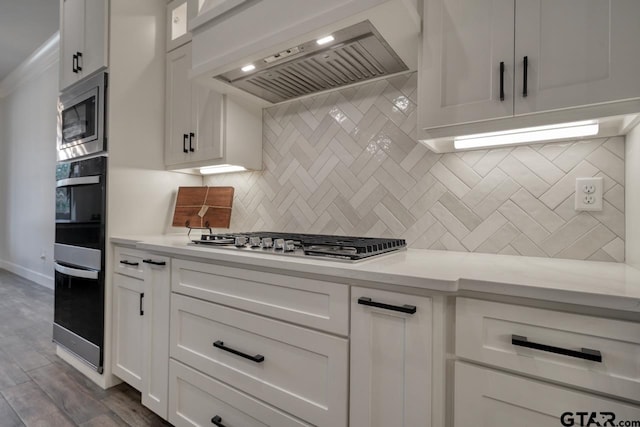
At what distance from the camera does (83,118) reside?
214 centimetres

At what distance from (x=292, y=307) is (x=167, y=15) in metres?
2.30

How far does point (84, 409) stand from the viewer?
173 cm

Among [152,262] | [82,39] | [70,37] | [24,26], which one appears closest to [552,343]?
[152,262]

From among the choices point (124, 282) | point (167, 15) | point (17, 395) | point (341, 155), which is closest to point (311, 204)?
point (341, 155)

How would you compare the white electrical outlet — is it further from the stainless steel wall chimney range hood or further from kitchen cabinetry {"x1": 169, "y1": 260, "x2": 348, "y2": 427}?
kitchen cabinetry {"x1": 169, "y1": 260, "x2": 348, "y2": 427}

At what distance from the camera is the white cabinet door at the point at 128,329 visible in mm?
1752

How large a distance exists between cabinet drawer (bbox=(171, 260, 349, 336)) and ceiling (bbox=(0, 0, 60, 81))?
3.41 m

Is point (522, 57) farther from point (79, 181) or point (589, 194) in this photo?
point (79, 181)

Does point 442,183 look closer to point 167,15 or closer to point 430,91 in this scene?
point 430,91

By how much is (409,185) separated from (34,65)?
5.59 metres

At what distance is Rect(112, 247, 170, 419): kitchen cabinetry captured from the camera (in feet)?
5.14

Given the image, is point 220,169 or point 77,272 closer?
point 77,272

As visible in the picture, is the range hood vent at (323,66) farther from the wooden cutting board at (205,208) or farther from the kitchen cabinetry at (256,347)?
the kitchen cabinetry at (256,347)

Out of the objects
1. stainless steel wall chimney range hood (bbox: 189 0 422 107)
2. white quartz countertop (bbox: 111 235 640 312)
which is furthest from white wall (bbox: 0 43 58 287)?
white quartz countertop (bbox: 111 235 640 312)
